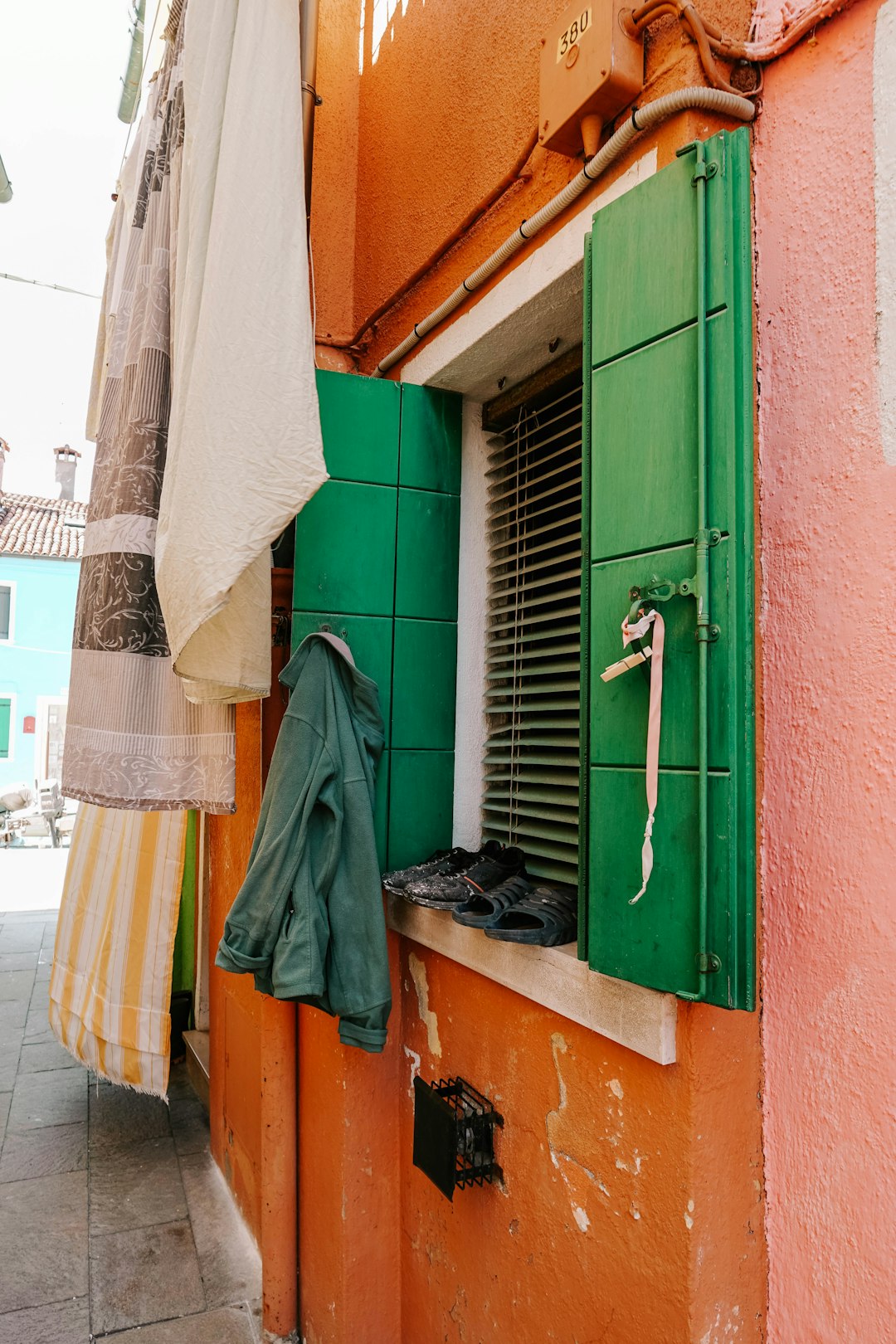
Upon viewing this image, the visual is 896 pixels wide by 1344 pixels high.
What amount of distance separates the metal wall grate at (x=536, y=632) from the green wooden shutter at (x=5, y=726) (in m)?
18.0

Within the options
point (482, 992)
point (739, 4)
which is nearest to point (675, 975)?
point (482, 992)

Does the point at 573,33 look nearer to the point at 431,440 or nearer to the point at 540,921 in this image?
the point at 431,440

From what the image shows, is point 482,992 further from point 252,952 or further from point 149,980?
point 149,980

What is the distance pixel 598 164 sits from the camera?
1534 mm

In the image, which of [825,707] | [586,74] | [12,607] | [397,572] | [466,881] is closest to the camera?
[825,707]

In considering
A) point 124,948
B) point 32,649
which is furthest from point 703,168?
point 32,649

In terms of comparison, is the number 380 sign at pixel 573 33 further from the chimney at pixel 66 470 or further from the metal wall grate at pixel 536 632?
the chimney at pixel 66 470

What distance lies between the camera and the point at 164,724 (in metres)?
1.98

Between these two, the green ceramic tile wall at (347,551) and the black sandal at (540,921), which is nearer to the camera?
the black sandal at (540,921)

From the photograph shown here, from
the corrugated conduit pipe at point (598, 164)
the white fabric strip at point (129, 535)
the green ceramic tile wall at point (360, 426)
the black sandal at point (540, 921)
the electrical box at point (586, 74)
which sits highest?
the electrical box at point (586, 74)

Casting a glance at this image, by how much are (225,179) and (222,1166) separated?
11.5 ft

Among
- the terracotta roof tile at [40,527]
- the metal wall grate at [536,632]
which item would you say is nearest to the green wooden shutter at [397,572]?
the metal wall grate at [536,632]

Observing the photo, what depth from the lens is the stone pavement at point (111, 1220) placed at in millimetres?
2516

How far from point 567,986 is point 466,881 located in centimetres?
39
